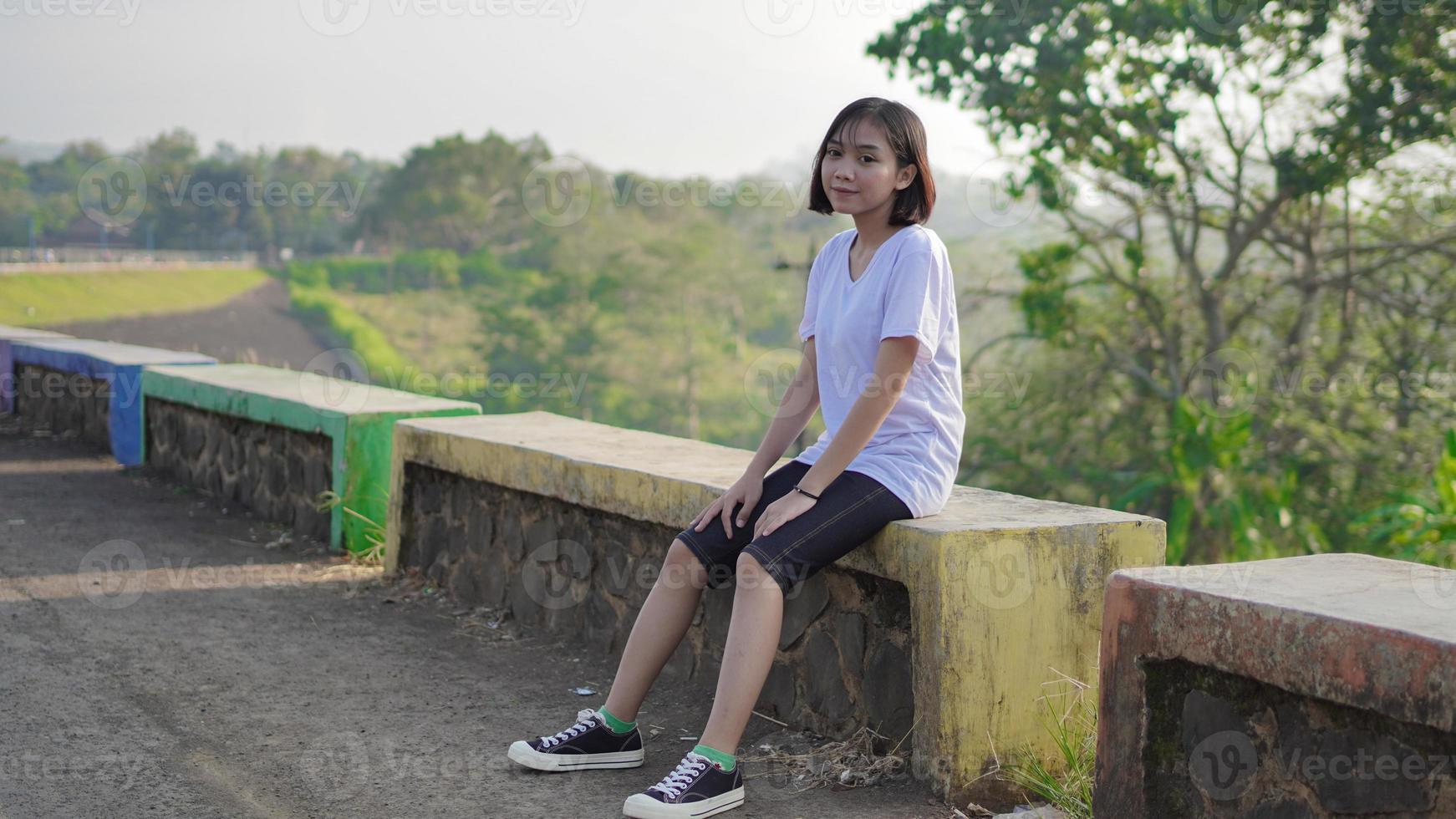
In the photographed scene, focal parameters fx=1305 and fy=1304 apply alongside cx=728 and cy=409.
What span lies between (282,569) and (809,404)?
2576 millimetres

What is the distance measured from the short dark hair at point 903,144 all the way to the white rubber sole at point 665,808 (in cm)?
124

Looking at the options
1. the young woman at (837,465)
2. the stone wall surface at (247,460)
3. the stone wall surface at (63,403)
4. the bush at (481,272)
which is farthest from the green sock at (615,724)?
the bush at (481,272)

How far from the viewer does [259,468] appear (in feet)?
18.6

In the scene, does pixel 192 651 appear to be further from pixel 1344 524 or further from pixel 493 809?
pixel 1344 524

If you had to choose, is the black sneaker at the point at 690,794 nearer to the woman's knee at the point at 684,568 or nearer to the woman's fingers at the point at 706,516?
the woman's knee at the point at 684,568

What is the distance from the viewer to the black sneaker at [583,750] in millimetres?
2760

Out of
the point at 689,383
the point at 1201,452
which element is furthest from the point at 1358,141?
the point at 689,383

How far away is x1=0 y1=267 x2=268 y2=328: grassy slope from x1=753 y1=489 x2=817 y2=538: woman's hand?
23.7 metres

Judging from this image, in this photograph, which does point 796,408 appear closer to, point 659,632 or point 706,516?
point 706,516

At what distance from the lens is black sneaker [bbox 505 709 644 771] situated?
276 centimetres

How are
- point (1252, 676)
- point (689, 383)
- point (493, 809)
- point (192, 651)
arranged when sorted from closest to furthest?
point (1252, 676) < point (493, 809) < point (192, 651) < point (689, 383)

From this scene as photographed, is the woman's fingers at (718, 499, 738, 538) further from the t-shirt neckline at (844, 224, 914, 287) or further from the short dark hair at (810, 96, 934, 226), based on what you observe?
the short dark hair at (810, 96, 934, 226)

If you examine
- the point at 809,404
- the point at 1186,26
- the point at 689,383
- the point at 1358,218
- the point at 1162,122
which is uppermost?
the point at 1186,26

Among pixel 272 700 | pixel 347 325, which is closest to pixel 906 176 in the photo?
pixel 272 700
